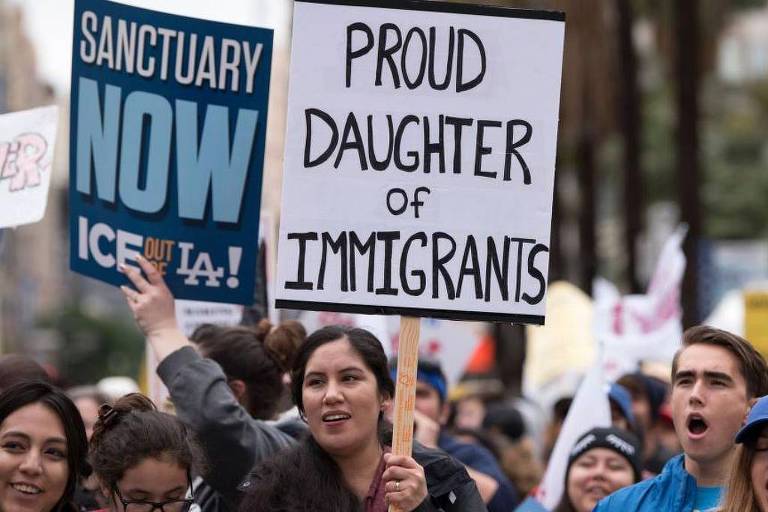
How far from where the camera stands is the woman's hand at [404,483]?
4.82 metres

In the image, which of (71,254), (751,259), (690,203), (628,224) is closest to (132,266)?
(71,254)

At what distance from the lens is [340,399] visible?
507cm

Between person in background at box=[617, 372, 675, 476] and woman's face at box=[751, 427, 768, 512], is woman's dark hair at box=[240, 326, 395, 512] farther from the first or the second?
person in background at box=[617, 372, 675, 476]

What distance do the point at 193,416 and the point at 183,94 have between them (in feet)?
4.15

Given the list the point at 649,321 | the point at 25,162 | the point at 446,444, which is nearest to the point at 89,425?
the point at 446,444

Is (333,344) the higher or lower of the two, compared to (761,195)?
lower

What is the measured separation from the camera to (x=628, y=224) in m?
26.1

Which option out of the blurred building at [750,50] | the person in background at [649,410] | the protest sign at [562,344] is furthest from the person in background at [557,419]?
the blurred building at [750,50]

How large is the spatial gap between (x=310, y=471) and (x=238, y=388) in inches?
54.2

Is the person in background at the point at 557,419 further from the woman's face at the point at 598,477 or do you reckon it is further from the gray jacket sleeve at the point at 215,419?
the gray jacket sleeve at the point at 215,419

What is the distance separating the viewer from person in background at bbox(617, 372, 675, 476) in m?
8.39

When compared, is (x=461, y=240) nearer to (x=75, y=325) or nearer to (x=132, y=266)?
(x=132, y=266)

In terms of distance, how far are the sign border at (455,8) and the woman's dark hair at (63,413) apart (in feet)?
4.40

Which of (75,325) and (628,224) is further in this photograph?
(75,325)
